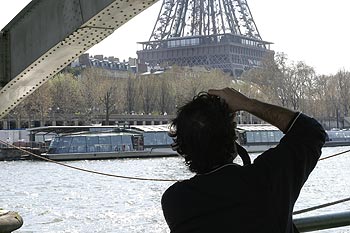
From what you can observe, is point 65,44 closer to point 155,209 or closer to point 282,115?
point 282,115

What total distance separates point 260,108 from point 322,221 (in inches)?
38.9

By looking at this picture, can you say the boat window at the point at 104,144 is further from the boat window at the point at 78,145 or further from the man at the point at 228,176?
the man at the point at 228,176

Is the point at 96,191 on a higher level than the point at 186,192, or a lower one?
lower

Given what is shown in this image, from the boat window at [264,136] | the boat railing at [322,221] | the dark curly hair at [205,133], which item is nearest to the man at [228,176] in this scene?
the dark curly hair at [205,133]

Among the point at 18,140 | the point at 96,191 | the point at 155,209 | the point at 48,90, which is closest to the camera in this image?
the point at 155,209

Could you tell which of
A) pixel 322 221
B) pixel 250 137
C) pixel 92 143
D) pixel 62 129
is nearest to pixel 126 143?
pixel 92 143

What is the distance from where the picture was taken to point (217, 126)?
1572 mm

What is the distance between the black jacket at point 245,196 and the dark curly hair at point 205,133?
37 millimetres

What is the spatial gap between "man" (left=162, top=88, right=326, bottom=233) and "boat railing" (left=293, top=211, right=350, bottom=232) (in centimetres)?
85

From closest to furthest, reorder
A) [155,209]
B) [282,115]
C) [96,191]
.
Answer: [282,115], [155,209], [96,191]

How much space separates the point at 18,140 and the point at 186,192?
44096 millimetres

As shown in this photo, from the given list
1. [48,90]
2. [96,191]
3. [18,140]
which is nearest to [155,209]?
[96,191]

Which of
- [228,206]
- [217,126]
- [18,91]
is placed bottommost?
[228,206]

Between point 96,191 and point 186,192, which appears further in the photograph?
point 96,191
